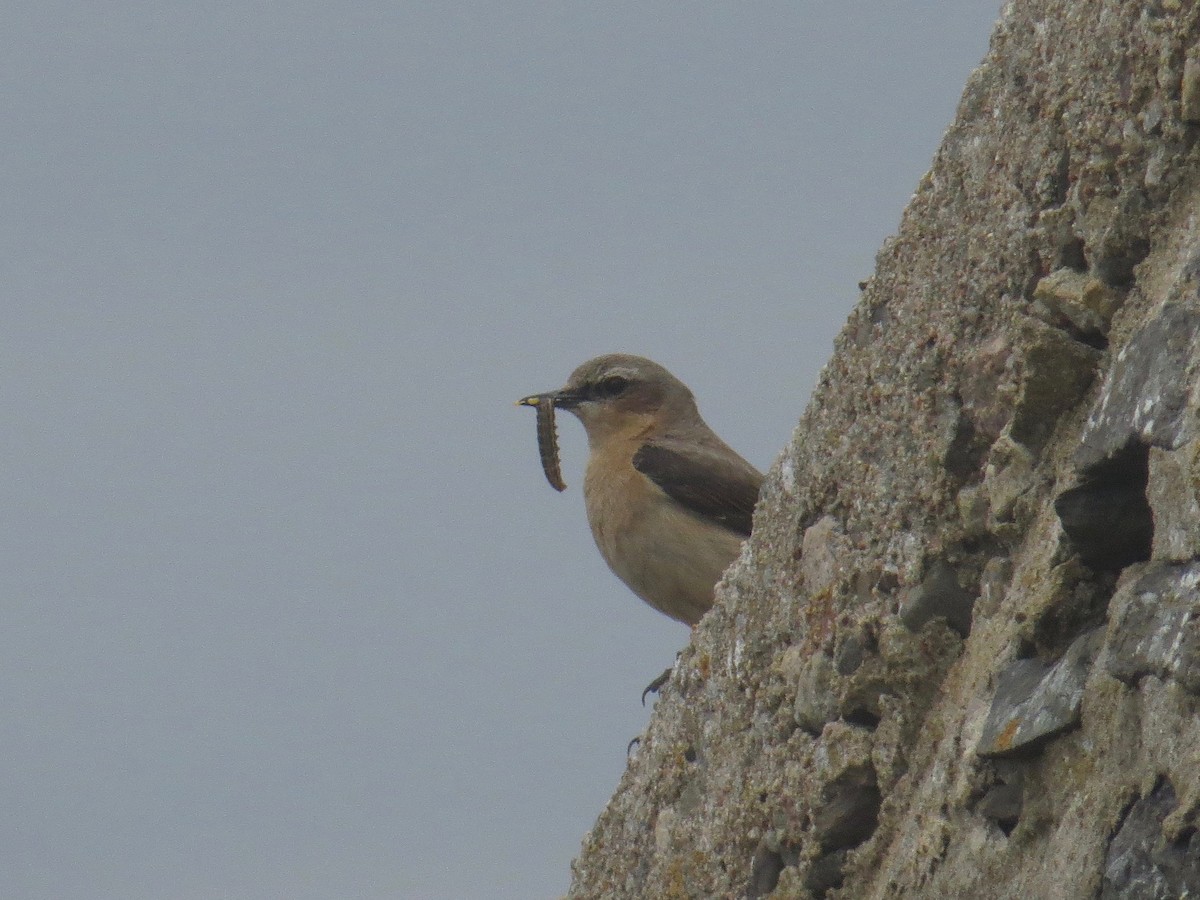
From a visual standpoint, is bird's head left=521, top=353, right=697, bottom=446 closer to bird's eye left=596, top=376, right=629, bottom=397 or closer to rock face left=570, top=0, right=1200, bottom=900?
bird's eye left=596, top=376, right=629, bottom=397

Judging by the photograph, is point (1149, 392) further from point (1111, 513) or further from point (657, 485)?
point (657, 485)

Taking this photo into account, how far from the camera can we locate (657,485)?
10.9 metres

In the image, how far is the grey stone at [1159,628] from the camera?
3.06 metres

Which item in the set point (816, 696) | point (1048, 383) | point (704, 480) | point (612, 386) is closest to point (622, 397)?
point (612, 386)

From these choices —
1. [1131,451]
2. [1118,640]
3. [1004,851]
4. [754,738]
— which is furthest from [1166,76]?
[754,738]

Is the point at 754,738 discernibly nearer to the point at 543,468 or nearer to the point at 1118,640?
the point at 1118,640

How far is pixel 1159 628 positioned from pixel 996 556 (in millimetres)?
1033

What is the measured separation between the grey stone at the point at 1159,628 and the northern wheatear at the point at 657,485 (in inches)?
273

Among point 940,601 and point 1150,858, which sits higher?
point 940,601

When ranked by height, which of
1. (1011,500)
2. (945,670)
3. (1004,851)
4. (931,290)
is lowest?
(1004,851)

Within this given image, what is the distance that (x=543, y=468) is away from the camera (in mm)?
11219

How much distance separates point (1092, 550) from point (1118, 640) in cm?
35

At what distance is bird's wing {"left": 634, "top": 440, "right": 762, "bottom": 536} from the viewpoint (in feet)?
35.3

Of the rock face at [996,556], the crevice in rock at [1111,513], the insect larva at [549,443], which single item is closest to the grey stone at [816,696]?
the rock face at [996,556]
